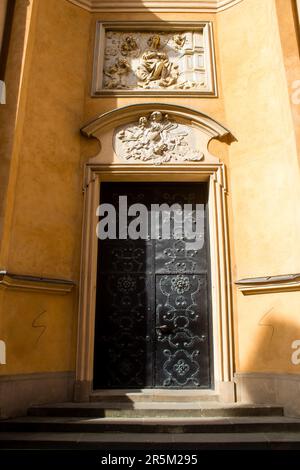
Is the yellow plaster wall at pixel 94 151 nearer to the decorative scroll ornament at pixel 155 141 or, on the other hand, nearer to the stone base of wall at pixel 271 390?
the stone base of wall at pixel 271 390

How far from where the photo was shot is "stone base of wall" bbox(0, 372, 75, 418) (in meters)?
4.55

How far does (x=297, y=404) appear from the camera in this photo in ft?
15.0

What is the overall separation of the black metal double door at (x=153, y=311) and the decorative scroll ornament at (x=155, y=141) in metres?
0.64

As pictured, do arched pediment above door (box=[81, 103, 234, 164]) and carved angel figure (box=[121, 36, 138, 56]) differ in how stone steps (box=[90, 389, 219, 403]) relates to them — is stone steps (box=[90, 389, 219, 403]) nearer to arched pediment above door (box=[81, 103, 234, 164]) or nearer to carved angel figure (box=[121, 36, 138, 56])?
arched pediment above door (box=[81, 103, 234, 164])

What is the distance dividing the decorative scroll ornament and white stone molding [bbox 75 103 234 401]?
11 centimetres

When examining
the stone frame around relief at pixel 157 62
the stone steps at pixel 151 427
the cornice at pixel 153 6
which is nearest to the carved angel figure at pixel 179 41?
the stone frame around relief at pixel 157 62

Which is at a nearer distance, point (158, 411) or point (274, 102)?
point (158, 411)

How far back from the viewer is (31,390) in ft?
15.7

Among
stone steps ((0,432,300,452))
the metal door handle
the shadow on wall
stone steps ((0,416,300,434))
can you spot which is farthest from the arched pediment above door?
stone steps ((0,432,300,452))

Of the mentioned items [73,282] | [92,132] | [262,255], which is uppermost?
[92,132]

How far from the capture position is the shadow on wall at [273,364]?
185 inches

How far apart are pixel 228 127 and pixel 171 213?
5.18 feet
